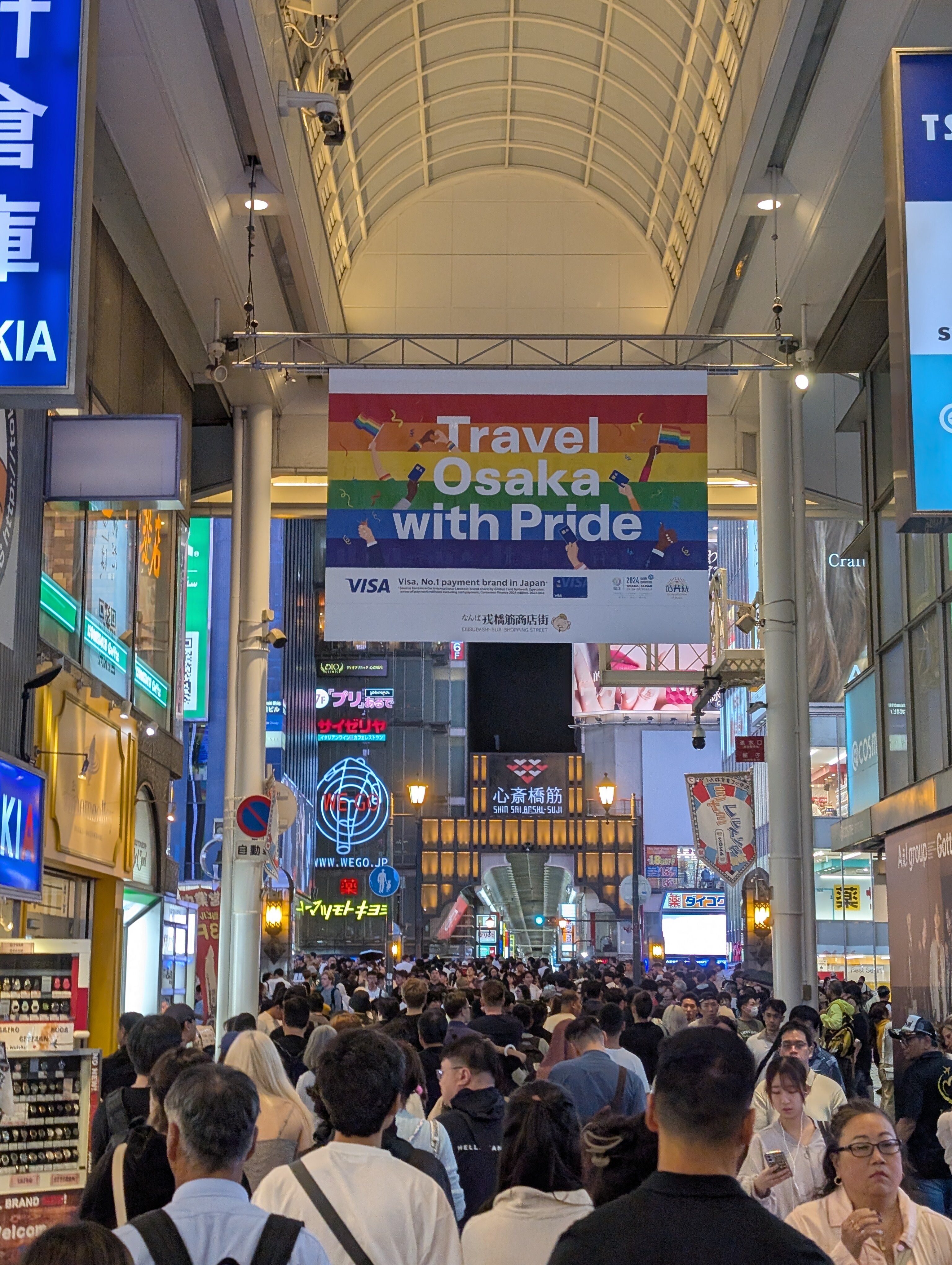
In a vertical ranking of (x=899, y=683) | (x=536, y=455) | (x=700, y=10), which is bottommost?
(x=899, y=683)

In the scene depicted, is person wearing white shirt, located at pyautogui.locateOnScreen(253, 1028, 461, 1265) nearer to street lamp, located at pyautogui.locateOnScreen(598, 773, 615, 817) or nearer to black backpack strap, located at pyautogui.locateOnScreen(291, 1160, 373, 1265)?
black backpack strap, located at pyautogui.locateOnScreen(291, 1160, 373, 1265)

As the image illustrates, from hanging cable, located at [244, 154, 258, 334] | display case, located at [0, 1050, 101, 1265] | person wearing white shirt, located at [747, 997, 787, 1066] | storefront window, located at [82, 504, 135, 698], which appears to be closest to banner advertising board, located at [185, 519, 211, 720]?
storefront window, located at [82, 504, 135, 698]

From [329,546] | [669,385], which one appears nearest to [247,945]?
[329,546]

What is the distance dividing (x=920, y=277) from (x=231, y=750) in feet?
41.3

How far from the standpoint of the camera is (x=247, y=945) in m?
18.2

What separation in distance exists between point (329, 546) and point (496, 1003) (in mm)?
4888

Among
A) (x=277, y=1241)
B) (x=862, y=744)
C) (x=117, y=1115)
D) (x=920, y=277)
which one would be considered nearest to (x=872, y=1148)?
(x=277, y=1241)

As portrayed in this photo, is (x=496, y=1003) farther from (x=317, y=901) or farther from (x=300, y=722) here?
(x=317, y=901)

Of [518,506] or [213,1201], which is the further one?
[518,506]

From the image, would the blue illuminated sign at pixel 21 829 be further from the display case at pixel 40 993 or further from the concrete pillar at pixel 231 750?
the concrete pillar at pixel 231 750

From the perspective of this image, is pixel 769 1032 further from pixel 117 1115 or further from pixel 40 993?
pixel 117 1115

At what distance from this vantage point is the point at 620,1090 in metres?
7.77

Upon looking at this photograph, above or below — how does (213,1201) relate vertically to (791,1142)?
above

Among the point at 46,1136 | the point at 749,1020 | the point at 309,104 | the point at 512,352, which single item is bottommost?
the point at 46,1136
